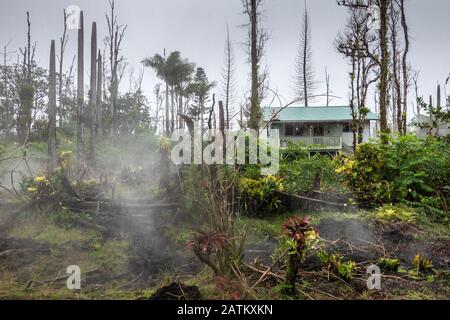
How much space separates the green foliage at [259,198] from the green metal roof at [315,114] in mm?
13598

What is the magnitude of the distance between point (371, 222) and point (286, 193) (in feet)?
5.41

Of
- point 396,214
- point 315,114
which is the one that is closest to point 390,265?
point 396,214

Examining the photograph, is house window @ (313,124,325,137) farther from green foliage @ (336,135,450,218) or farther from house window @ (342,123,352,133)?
green foliage @ (336,135,450,218)

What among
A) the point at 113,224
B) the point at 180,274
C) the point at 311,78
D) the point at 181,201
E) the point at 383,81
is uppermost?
the point at 311,78

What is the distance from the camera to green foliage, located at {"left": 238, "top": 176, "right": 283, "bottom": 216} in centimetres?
636

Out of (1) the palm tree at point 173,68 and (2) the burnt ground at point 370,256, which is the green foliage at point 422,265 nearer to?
(2) the burnt ground at point 370,256

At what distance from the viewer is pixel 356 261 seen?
14.4ft

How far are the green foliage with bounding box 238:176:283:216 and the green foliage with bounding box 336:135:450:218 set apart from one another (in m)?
1.83

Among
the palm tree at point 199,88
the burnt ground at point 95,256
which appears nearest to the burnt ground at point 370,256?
the burnt ground at point 95,256

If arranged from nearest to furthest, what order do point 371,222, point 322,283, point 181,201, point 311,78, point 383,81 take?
point 322,283 < point 371,222 < point 181,201 < point 383,81 < point 311,78

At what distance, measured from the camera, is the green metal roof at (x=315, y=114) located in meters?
20.4
